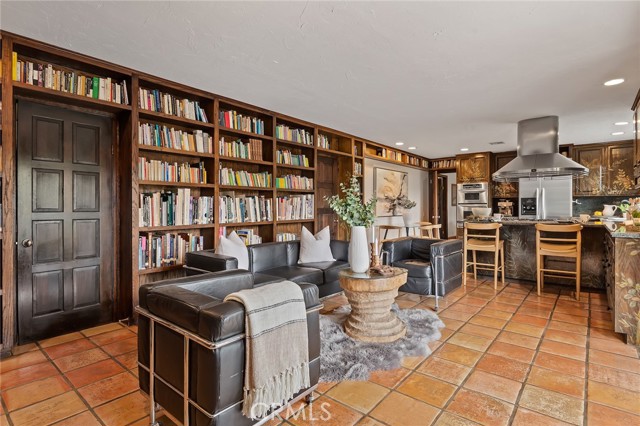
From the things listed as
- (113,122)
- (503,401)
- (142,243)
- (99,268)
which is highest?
(113,122)

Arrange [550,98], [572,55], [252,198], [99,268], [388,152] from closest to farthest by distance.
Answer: [572,55], [99,268], [550,98], [252,198], [388,152]

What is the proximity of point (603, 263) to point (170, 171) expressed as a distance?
540 cm

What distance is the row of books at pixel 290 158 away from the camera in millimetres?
4925

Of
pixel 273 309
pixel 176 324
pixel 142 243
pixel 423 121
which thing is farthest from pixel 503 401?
pixel 423 121

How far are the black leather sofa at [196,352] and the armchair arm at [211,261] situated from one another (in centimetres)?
120

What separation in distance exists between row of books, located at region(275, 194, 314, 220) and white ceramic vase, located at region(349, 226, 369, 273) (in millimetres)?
2021

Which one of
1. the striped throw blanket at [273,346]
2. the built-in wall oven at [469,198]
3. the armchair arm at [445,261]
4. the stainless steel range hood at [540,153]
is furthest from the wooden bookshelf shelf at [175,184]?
the built-in wall oven at [469,198]

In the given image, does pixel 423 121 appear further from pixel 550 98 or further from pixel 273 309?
pixel 273 309

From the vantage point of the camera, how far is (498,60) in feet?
9.66

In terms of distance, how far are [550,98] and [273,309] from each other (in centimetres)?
420

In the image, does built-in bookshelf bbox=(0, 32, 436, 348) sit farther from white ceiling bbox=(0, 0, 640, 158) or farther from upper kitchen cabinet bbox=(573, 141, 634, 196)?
upper kitchen cabinet bbox=(573, 141, 634, 196)

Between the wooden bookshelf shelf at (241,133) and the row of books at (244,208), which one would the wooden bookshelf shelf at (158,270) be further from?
the wooden bookshelf shelf at (241,133)

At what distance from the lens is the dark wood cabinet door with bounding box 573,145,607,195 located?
6.80 meters

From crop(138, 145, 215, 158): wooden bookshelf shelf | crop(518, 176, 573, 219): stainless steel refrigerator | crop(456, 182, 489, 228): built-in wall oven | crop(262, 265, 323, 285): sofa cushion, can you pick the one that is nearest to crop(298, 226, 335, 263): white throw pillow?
crop(262, 265, 323, 285): sofa cushion
